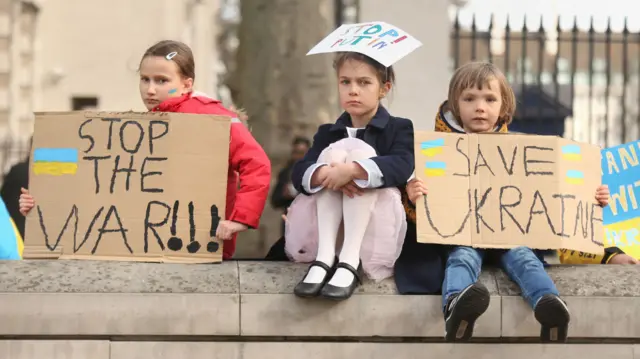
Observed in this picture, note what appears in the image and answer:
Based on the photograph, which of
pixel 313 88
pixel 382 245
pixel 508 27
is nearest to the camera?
pixel 382 245

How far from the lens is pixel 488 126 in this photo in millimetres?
5266

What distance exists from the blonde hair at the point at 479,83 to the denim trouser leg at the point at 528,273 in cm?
70

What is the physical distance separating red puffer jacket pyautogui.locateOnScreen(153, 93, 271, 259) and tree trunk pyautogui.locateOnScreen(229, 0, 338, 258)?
6.23 meters

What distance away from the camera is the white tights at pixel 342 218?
4797 mm

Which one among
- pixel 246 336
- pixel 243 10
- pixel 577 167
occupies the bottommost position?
pixel 246 336

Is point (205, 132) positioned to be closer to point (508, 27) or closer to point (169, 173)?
point (169, 173)

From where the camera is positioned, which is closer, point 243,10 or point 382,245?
point 382,245

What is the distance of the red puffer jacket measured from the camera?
198 inches

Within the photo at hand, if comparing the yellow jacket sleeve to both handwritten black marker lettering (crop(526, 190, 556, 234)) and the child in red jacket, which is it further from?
the child in red jacket

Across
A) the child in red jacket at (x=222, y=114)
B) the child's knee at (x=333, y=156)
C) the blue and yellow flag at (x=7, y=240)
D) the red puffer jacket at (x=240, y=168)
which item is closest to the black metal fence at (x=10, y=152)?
the blue and yellow flag at (x=7, y=240)

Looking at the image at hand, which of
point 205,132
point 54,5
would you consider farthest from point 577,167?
point 54,5

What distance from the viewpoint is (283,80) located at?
38.1 feet

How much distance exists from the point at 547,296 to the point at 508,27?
9.67m

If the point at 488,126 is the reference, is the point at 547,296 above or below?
below
